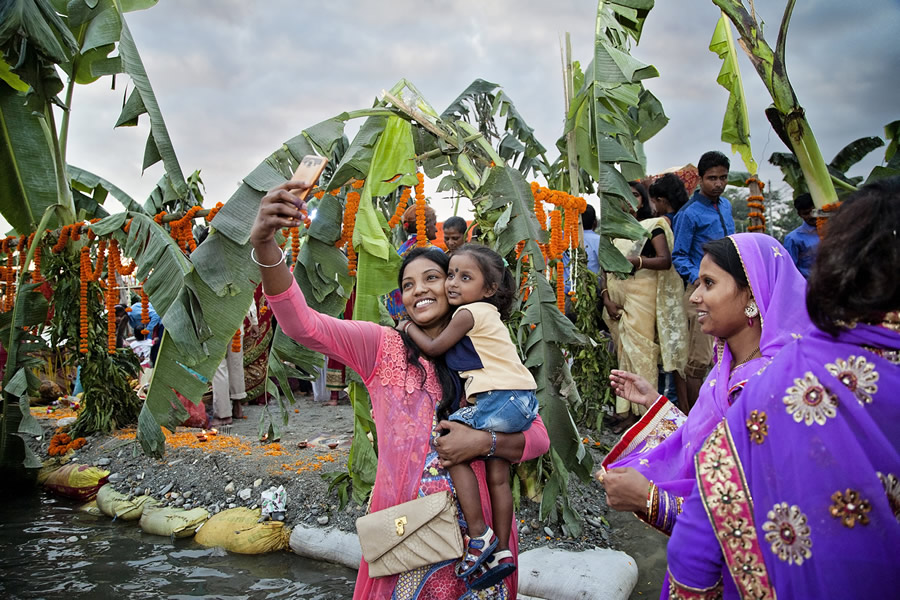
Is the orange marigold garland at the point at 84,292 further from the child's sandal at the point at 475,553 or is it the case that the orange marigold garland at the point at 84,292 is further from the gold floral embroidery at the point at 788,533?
the gold floral embroidery at the point at 788,533

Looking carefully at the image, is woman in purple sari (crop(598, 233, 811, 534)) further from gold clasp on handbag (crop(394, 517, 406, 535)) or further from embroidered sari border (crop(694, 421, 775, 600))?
gold clasp on handbag (crop(394, 517, 406, 535))

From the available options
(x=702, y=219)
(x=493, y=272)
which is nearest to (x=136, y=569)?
(x=493, y=272)

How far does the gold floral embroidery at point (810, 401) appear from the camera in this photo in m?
1.12

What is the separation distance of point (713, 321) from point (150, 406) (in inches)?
138

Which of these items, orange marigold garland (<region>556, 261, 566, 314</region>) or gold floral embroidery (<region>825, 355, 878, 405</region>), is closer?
gold floral embroidery (<region>825, 355, 878, 405</region>)

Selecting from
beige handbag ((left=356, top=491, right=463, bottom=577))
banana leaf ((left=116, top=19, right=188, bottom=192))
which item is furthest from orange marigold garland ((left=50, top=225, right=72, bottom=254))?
beige handbag ((left=356, top=491, right=463, bottom=577))

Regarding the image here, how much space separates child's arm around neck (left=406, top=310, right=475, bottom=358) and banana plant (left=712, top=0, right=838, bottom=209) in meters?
3.57

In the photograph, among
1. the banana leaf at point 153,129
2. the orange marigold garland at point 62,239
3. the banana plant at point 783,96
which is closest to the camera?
the banana plant at point 783,96

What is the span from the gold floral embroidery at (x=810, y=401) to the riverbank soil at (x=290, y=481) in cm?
255

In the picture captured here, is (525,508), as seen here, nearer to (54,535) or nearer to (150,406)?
(150,406)

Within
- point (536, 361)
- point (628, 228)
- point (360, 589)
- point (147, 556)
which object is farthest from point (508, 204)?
point (147, 556)

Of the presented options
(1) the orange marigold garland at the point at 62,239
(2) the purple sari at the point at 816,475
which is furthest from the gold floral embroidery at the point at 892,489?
(1) the orange marigold garland at the point at 62,239

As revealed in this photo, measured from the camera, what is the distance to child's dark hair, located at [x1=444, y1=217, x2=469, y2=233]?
203 inches

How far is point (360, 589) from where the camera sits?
6.43 feet
